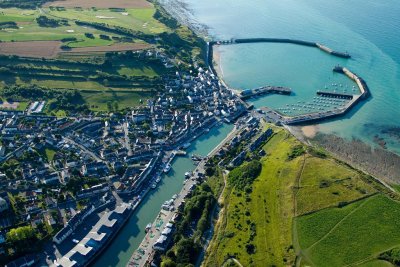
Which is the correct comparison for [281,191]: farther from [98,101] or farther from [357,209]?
[98,101]

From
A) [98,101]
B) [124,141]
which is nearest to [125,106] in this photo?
[98,101]

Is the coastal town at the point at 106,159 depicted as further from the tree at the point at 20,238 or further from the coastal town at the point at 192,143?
the tree at the point at 20,238

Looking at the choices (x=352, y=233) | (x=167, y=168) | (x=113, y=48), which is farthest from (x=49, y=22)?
(x=352, y=233)

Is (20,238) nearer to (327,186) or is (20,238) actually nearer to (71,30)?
(327,186)

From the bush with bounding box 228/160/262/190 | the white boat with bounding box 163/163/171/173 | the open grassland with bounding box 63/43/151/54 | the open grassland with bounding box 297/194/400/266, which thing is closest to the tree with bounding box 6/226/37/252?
the white boat with bounding box 163/163/171/173

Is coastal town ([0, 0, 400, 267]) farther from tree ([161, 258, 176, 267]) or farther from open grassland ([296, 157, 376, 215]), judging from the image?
tree ([161, 258, 176, 267])

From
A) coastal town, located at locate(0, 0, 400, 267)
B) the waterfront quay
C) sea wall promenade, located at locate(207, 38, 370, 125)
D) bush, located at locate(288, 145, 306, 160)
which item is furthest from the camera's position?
sea wall promenade, located at locate(207, 38, 370, 125)
